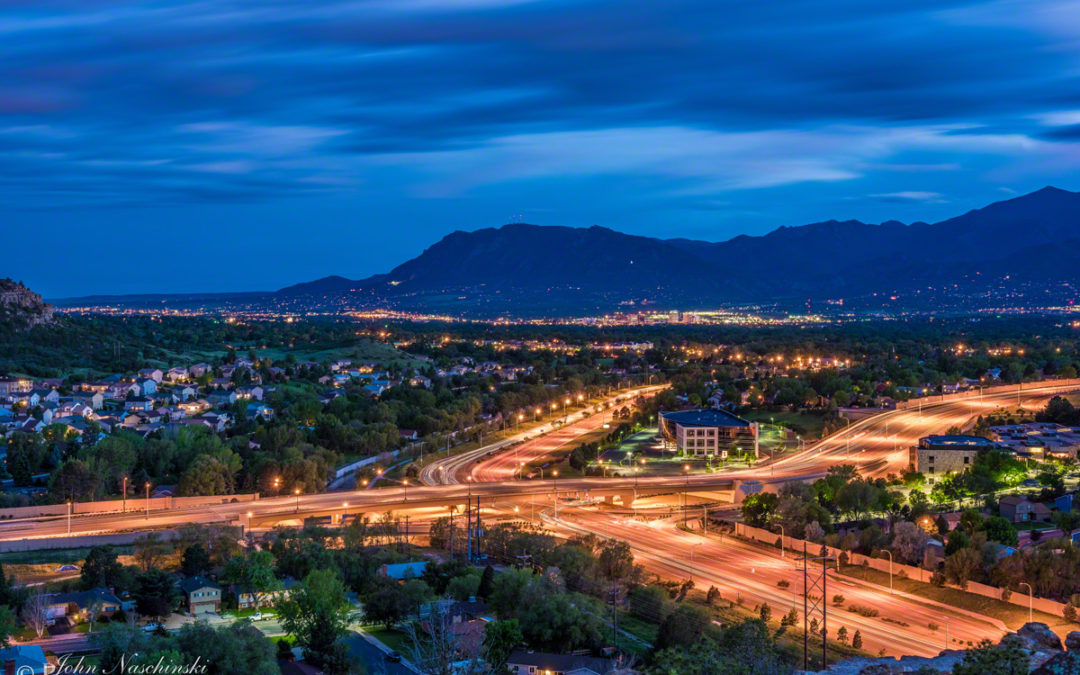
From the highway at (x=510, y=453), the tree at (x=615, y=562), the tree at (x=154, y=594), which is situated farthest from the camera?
the highway at (x=510, y=453)

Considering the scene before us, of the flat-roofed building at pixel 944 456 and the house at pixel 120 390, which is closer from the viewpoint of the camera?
the flat-roofed building at pixel 944 456

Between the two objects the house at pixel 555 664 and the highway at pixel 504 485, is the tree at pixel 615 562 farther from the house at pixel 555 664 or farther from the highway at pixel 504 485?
the highway at pixel 504 485

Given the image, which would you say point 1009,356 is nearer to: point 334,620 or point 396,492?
point 396,492

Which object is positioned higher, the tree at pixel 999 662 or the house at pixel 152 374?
the house at pixel 152 374

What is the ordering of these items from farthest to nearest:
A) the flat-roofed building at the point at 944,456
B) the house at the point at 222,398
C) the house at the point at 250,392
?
the house at the point at 250,392 → the house at the point at 222,398 → the flat-roofed building at the point at 944,456

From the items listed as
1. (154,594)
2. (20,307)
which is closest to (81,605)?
(154,594)

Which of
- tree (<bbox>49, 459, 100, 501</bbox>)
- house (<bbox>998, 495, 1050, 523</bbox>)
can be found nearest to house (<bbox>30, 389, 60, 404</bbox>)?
tree (<bbox>49, 459, 100, 501</bbox>)

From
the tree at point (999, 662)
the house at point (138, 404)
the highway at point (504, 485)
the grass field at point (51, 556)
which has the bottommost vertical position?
the grass field at point (51, 556)

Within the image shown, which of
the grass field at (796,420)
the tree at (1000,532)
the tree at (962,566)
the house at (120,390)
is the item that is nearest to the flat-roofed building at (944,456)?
the grass field at (796,420)

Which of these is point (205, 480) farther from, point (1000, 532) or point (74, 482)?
point (1000, 532)
